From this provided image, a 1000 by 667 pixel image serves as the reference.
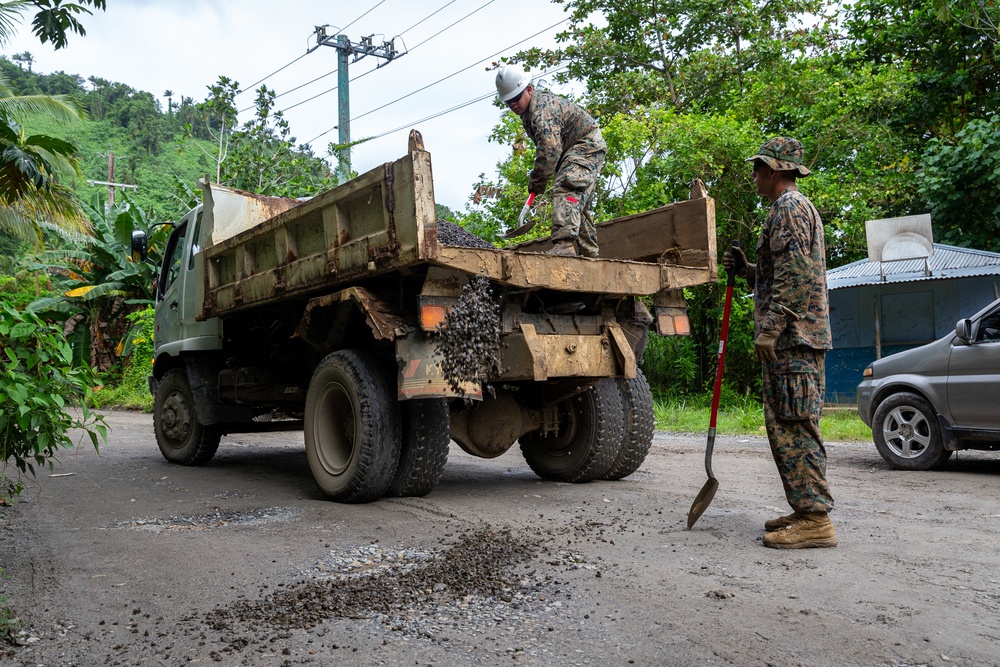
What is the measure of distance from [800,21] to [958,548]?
15790mm

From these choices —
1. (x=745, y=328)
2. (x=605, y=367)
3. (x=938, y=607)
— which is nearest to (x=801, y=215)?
(x=605, y=367)

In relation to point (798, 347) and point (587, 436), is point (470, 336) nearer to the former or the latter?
point (587, 436)

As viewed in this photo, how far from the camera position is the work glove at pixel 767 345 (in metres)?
4.37

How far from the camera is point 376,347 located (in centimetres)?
593

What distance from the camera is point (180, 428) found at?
793cm

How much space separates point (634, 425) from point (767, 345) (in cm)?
206

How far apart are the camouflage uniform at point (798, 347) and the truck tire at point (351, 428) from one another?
7.68 ft

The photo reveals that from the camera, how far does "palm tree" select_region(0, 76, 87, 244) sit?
8.05 metres

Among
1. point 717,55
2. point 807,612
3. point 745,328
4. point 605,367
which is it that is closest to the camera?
point 807,612

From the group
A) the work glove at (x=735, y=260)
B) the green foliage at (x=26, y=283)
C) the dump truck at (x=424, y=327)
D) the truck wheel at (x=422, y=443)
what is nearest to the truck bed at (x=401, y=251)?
the dump truck at (x=424, y=327)

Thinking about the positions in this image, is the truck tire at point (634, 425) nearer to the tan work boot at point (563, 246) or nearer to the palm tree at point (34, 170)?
the tan work boot at point (563, 246)

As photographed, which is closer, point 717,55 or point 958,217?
point 958,217

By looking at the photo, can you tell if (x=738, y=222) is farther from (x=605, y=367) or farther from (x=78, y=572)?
(x=78, y=572)

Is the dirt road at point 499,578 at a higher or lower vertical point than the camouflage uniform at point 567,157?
lower
